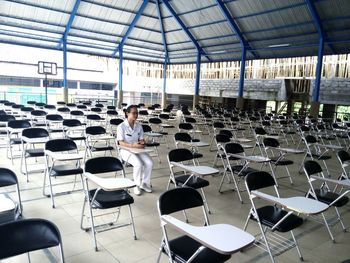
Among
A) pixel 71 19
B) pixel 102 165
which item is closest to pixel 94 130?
pixel 102 165

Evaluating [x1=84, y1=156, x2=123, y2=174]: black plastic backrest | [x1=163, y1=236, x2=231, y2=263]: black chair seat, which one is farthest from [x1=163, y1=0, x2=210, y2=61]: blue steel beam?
[x1=163, y1=236, x2=231, y2=263]: black chair seat

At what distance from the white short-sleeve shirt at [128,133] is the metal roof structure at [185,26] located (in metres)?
13.1

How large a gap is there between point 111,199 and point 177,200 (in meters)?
1.00

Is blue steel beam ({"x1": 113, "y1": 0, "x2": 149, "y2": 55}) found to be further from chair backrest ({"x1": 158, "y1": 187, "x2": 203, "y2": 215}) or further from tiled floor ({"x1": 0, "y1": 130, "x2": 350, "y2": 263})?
chair backrest ({"x1": 158, "y1": 187, "x2": 203, "y2": 215})

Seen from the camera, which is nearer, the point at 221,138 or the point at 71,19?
the point at 221,138

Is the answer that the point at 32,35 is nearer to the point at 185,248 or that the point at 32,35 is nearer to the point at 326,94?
the point at 326,94

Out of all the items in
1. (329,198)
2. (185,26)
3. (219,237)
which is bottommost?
(329,198)

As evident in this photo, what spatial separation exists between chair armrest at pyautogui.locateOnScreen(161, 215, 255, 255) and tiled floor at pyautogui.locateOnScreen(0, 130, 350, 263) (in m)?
1.21

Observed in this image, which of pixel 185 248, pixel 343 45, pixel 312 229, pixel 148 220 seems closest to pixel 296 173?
pixel 312 229

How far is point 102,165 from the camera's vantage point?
3949 millimetres

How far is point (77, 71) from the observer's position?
30.8m

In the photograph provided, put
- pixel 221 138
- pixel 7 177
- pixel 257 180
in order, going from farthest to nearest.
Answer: pixel 221 138 < pixel 257 180 < pixel 7 177

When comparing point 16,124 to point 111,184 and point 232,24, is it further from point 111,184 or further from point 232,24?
point 232,24

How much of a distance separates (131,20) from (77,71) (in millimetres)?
12459
